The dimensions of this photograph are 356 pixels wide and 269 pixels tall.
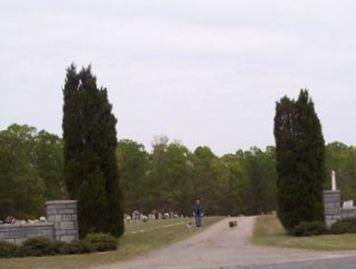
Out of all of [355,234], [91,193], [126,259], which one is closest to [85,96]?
[91,193]

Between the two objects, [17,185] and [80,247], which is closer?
[80,247]

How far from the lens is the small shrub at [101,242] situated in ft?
82.8

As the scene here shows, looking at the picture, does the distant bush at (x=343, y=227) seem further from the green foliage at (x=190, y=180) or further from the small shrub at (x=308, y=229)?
the green foliage at (x=190, y=180)

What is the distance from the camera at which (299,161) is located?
30.9m

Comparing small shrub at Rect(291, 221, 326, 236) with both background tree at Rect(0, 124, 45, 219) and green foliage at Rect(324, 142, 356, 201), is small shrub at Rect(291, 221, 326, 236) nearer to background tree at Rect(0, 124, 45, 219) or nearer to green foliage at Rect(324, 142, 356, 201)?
background tree at Rect(0, 124, 45, 219)

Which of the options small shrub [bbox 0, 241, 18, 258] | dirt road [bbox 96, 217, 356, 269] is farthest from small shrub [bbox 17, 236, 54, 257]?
dirt road [bbox 96, 217, 356, 269]

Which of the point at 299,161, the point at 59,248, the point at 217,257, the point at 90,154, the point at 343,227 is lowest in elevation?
the point at 217,257

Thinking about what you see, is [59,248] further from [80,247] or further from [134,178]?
[134,178]

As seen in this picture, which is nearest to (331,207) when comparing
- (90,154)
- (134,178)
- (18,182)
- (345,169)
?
(90,154)

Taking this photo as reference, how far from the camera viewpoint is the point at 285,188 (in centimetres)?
3091

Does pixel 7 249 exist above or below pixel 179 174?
below

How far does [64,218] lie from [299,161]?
32.8ft

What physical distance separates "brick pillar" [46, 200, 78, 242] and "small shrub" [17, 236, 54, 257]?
2.00m

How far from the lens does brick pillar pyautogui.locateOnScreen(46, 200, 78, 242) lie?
2755 cm
